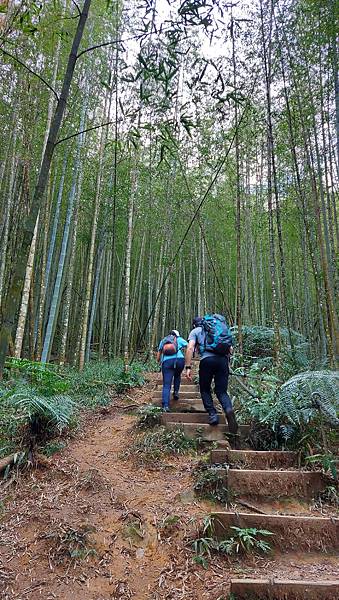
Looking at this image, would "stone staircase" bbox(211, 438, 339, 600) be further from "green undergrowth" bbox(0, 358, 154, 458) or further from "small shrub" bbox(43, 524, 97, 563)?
"green undergrowth" bbox(0, 358, 154, 458)

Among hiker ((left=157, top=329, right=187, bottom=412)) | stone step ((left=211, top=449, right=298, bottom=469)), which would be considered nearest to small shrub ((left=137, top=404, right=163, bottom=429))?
hiker ((left=157, top=329, right=187, bottom=412))

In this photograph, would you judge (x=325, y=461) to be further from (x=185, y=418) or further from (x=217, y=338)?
(x=185, y=418)

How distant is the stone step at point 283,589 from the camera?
191cm

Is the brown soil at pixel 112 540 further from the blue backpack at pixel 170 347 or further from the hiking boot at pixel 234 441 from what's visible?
the blue backpack at pixel 170 347

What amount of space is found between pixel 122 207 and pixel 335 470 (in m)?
8.91

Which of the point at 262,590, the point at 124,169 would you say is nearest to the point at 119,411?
the point at 262,590

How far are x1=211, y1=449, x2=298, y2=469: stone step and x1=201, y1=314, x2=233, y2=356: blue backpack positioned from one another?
989 mm

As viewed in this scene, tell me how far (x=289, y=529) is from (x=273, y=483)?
47 centimetres

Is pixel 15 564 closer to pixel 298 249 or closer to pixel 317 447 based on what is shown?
pixel 317 447

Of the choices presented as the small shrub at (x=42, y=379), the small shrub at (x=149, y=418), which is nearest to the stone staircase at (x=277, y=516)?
the small shrub at (x=149, y=418)

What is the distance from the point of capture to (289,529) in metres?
2.41

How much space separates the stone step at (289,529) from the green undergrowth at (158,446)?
3.86 ft

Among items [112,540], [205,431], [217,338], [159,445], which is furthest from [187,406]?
[112,540]

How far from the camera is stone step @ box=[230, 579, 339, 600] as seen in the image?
1914 millimetres
